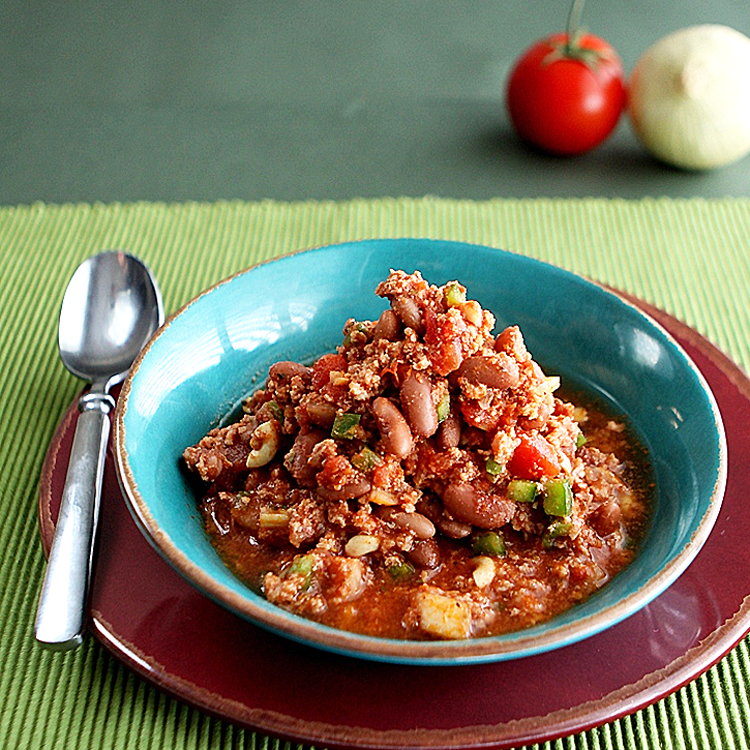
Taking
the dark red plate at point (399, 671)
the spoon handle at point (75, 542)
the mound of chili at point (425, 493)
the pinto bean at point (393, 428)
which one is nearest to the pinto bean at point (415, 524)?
the mound of chili at point (425, 493)

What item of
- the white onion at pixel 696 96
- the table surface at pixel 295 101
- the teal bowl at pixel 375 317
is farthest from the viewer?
the table surface at pixel 295 101

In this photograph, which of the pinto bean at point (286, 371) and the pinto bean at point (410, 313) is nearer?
the pinto bean at point (410, 313)

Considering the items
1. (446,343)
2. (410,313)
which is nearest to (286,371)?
(410,313)

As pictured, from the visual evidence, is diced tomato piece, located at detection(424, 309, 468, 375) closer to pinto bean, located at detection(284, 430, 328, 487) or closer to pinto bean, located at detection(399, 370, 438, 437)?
pinto bean, located at detection(399, 370, 438, 437)

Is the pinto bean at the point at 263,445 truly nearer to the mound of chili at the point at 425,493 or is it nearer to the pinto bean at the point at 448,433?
the mound of chili at the point at 425,493

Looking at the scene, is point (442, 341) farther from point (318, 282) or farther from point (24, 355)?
point (24, 355)

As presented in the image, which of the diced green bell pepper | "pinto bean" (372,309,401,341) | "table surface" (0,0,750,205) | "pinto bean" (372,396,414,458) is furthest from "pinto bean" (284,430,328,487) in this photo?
"table surface" (0,0,750,205)
